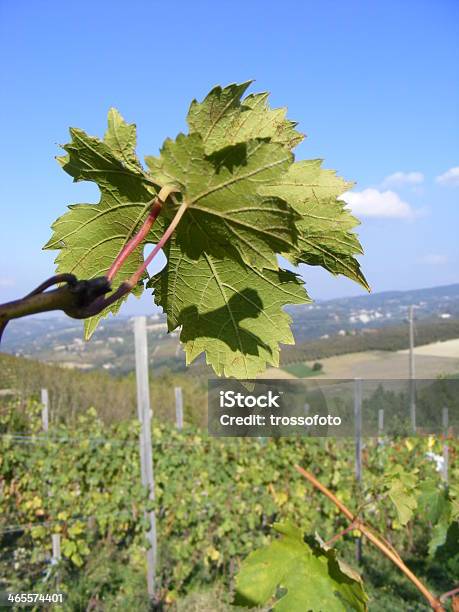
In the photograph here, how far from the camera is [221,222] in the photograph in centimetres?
60

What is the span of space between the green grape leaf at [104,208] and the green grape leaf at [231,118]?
0.08 meters

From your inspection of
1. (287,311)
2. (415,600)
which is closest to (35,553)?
(415,600)

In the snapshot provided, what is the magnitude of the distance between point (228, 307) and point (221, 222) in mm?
194

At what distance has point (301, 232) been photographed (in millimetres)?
679

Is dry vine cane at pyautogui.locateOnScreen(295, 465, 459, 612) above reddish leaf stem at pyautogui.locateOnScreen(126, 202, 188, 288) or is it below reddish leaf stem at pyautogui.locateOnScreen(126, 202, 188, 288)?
below

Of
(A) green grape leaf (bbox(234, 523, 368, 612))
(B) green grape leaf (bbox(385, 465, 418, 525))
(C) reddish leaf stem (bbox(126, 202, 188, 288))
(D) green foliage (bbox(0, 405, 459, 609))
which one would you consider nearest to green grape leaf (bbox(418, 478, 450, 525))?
(B) green grape leaf (bbox(385, 465, 418, 525))

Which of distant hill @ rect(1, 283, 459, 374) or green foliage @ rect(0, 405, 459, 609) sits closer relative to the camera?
green foliage @ rect(0, 405, 459, 609)

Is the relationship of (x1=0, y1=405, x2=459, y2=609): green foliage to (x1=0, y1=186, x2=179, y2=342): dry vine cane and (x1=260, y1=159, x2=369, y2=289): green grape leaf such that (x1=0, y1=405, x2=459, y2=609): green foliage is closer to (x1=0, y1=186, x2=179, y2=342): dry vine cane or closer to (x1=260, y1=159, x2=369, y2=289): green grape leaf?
(x1=260, y1=159, x2=369, y2=289): green grape leaf

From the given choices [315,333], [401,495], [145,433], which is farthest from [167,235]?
[315,333]

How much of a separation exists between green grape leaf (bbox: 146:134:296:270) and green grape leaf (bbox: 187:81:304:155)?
0.11ft

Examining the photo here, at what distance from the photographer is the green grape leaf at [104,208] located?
0.63 metres

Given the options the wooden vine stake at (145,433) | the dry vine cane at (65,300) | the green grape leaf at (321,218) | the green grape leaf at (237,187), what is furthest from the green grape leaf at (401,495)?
the wooden vine stake at (145,433)

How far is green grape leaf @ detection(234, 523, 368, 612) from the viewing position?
4.46 feet

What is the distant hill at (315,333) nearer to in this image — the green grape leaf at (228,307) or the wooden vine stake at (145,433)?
the wooden vine stake at (145,433)
